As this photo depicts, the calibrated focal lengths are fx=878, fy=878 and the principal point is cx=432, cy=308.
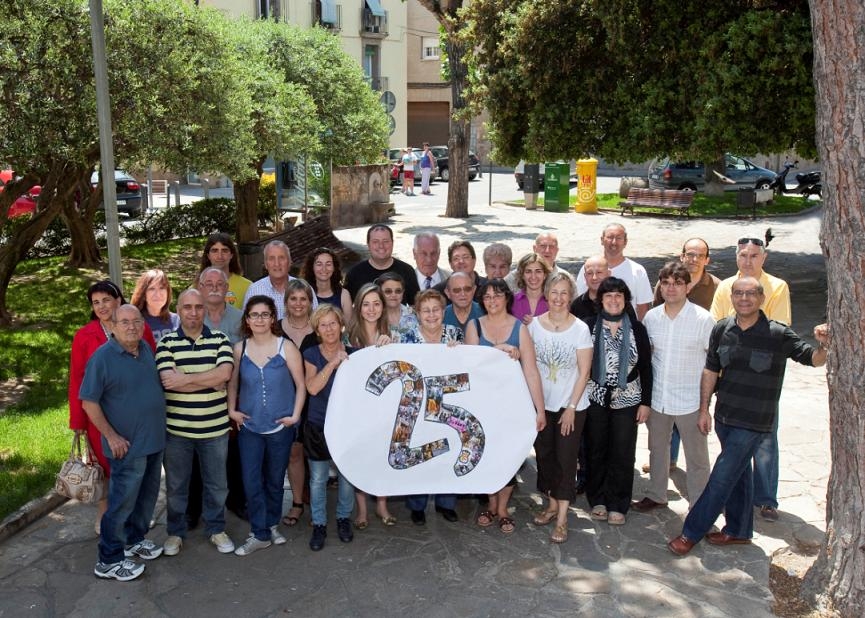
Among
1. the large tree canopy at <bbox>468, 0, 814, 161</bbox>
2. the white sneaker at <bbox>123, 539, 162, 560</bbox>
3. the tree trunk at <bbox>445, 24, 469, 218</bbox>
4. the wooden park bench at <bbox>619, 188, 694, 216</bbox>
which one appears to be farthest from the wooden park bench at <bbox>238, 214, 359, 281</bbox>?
the wooden park bench at <bbox>619, 188, 694, 216</bbox>

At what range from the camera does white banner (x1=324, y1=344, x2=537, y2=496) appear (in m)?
5.80

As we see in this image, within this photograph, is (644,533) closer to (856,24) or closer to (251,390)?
(251,390)

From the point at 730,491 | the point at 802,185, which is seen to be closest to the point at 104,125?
the point at 730,491

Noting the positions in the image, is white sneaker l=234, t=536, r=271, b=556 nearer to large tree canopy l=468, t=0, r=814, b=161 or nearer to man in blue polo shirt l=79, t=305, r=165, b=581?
man in blue polo shirt l=79, t=305, r=165, b=581

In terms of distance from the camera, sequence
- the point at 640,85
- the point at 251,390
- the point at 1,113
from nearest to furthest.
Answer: the point at 251,390 < the point at 1,113 < the point at 640,85

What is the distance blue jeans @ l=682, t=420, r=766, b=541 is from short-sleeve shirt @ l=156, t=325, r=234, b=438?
313 cm

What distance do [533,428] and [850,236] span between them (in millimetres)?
2264

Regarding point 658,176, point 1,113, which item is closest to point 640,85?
point 1,113

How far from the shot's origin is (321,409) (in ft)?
19.0

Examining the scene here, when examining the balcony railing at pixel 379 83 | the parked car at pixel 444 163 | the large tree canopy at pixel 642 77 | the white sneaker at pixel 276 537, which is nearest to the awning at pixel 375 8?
the balcony railing at pixel 379 83

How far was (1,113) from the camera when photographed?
9.71m

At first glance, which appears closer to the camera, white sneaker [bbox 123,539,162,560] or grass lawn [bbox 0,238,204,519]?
white sneaker [bbox 123,539,162,560]

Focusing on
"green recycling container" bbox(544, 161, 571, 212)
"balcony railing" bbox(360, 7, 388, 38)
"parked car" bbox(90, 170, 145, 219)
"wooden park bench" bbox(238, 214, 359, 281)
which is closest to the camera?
"wooden park bench" bbox(238, 214, 359, 281)

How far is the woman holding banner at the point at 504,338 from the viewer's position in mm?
5816
